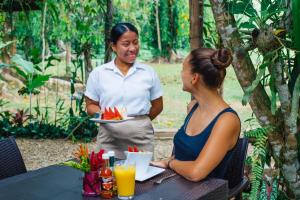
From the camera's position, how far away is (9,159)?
91.4 inches

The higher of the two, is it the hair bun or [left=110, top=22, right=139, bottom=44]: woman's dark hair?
[left=110, top=22, right=139, bottom=44]: woman's dark hair

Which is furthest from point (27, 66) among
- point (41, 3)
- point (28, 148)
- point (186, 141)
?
point (186, 141)

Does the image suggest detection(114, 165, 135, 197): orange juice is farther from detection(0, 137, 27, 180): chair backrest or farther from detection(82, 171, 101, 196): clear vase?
detection(0, 137, 27, 180): chair backrest

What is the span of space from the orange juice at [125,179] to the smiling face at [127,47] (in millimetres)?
1054

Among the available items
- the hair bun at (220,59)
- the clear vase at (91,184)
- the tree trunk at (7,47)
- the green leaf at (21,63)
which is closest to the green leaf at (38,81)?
the green leaf at (21,63)

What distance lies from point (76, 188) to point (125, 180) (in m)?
0.28

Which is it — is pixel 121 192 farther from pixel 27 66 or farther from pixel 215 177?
pixel 27 66

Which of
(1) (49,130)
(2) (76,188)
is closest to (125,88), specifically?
(2) (76,188)

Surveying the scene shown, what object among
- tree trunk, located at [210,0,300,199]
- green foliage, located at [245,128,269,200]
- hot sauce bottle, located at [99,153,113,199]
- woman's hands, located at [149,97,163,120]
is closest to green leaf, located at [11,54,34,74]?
woman's hands, located at [149,97,163,120]

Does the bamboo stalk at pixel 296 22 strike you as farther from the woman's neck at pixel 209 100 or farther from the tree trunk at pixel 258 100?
the woman's neck at pixel 209 100

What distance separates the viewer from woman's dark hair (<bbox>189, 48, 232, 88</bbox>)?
1.97 m

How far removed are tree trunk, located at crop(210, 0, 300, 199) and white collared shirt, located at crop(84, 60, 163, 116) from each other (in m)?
0.48

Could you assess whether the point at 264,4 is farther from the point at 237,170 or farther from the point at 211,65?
the point at 237,170

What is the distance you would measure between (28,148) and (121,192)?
3949mm
